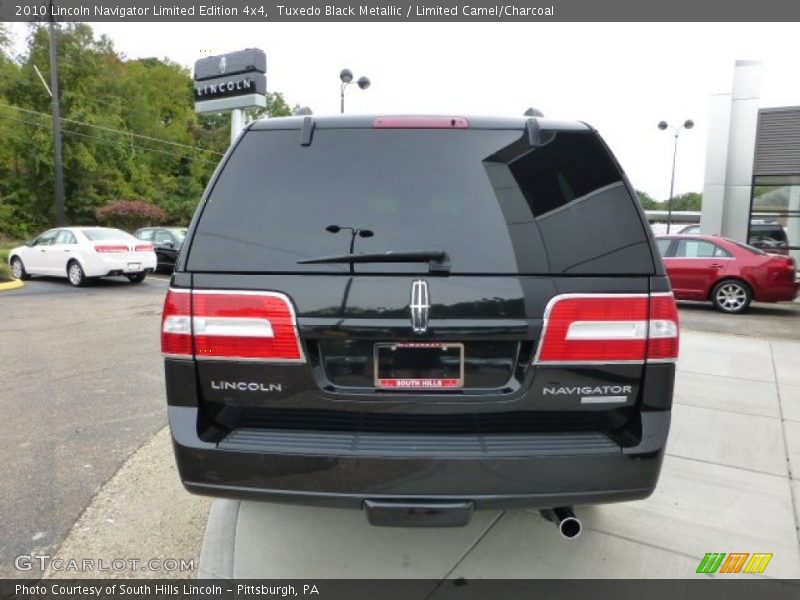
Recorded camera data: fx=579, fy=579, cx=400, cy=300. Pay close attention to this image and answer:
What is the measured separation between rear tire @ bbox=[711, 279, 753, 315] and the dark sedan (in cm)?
1380

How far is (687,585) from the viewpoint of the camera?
2.49 m

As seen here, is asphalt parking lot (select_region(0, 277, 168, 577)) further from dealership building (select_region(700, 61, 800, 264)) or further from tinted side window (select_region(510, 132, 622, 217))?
dealership building (select_region(700, 61, 800, 264))

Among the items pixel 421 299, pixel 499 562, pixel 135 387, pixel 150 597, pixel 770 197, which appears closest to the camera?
pixel 421 299

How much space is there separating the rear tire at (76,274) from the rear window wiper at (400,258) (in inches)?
539

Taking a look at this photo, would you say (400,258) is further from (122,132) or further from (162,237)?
(122,132)

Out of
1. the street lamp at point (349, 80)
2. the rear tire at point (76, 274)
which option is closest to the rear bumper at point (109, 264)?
the rear tire at point (76, 274)

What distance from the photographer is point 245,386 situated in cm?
212

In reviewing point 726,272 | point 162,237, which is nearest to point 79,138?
point 162,237

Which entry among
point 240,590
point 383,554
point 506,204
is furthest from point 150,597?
point 506,204

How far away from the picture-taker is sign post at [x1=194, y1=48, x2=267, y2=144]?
472 inches

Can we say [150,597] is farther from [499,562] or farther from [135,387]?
[135,387]

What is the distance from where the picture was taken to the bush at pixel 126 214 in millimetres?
33750

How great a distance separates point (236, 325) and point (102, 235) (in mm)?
13741

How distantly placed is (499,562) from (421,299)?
1398 millimetres
